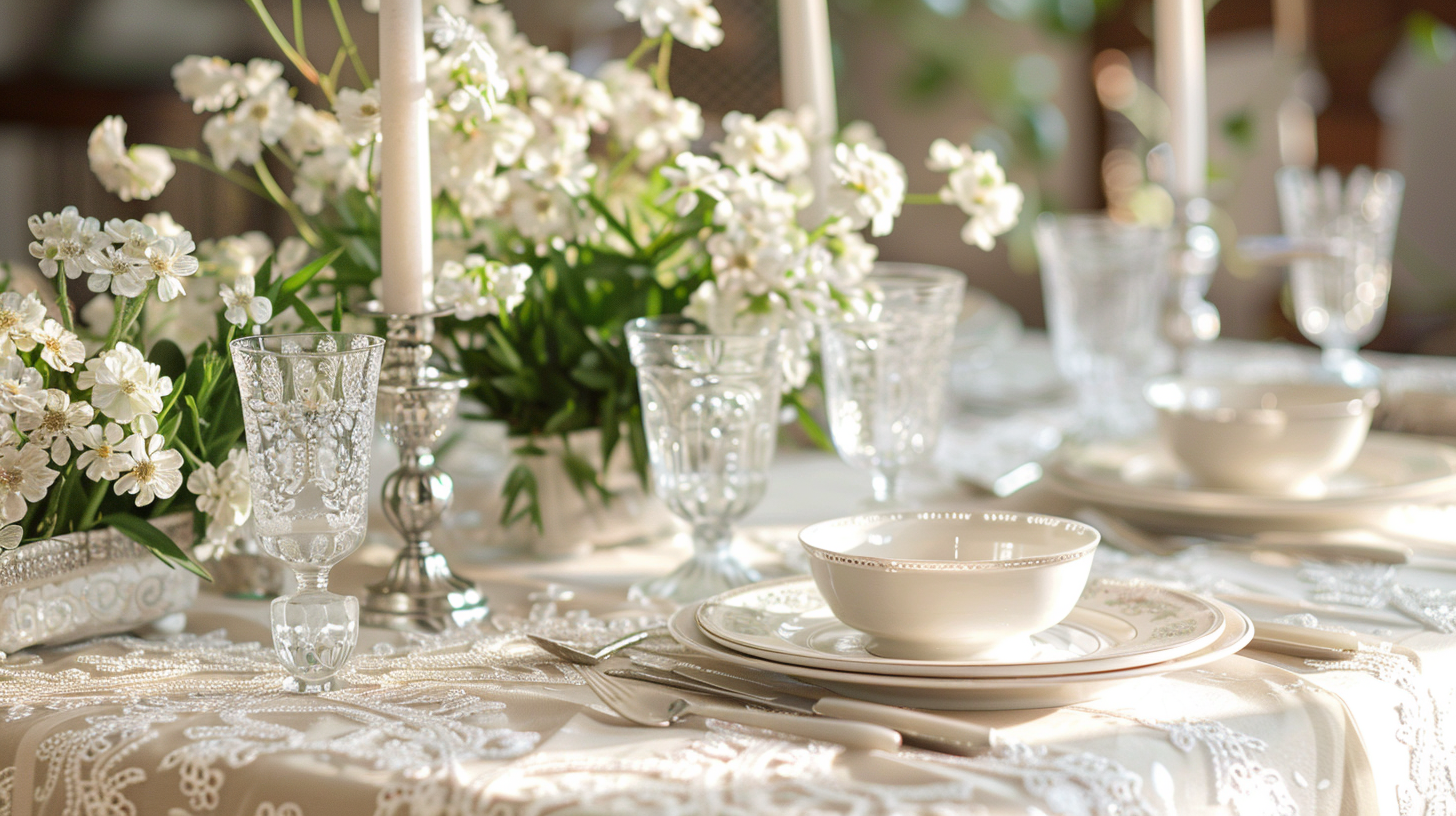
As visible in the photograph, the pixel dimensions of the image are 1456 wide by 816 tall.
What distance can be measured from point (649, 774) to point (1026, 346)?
1.53 meters

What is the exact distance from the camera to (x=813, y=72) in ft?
3.83

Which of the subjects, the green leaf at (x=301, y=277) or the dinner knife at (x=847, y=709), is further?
the green leaf at (x=301, y=277)

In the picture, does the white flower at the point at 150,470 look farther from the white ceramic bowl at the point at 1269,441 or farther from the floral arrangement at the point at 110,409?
the white ceramic bowl at the point at 1269,441

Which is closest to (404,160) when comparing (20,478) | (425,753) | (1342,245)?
(20,478)

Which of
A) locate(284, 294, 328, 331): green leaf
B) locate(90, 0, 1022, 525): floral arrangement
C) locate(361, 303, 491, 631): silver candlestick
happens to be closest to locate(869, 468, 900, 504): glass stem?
locate(90, 0, 1022, 525): floral arrangement

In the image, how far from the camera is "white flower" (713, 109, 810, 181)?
100cm

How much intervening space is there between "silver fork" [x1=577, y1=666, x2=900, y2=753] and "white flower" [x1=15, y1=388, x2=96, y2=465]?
313mm

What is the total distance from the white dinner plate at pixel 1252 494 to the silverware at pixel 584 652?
48 centimetres

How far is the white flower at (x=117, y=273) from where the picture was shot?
73cm

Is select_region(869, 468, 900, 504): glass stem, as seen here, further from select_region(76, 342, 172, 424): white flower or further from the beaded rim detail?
select_region(76, 342, 172, 424): white flower

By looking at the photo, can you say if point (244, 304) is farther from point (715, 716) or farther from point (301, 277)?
point (715, 716)

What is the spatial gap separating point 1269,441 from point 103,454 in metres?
0.83

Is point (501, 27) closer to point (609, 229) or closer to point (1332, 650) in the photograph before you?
point (609, 229)

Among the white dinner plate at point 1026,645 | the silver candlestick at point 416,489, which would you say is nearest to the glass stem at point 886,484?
the white dinner plate at point 1026,645
